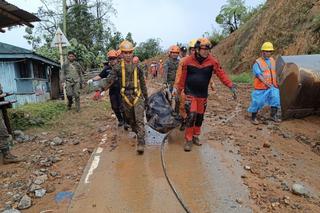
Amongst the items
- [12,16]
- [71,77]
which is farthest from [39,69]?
[12,16]

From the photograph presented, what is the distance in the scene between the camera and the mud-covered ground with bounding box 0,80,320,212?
431 cm

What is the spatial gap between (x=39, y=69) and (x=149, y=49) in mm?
35976

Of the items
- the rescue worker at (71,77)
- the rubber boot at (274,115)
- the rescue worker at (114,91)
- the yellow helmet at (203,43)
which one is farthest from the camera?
the rescue worker at (71,77)

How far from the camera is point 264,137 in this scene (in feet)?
23.3

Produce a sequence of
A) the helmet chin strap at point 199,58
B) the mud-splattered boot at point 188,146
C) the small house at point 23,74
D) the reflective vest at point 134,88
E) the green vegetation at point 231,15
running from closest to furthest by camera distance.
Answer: the helmet chin strap at point 199,58
the mud-splattered boot at point 188,146
the reflective vest at point 134,88
the small house at point 23,74
the green vegetation at point 231,15

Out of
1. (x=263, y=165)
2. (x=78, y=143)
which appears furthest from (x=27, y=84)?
(x=263, y=165)

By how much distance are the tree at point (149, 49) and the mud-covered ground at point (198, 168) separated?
47.2 meters

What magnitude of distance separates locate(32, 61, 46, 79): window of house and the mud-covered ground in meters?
11.6

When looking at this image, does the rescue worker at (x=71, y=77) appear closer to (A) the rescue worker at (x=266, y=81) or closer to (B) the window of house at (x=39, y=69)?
(A) the rescue worker at (x=266, y=81)

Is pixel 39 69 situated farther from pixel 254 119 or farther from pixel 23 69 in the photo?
pixel 254 119

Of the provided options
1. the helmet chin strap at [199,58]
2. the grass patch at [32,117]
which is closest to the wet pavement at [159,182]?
the helmet chin strap at [199,58]

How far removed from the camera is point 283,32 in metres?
17.3

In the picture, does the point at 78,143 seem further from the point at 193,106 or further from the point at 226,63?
the point at 226,63

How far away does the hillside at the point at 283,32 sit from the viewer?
47.6 ft
